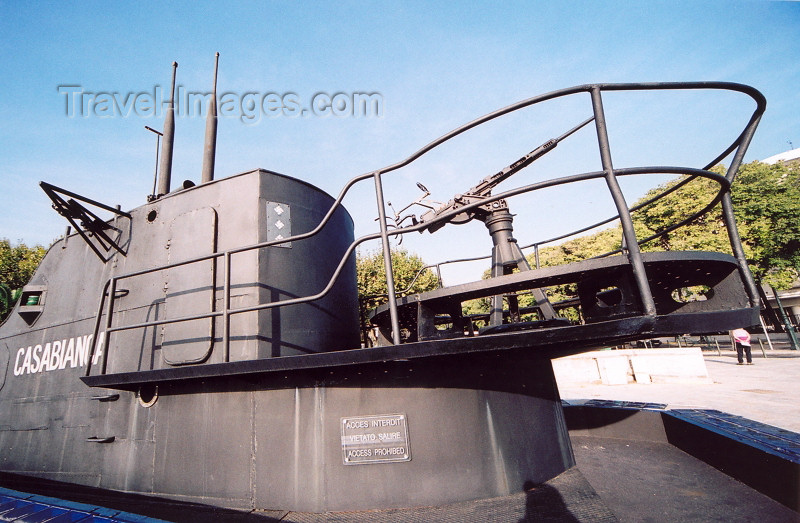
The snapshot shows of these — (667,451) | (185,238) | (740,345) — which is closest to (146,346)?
(185,238)

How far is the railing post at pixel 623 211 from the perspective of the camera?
1707 mm

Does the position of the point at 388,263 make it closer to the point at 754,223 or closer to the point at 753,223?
the point at 754,223

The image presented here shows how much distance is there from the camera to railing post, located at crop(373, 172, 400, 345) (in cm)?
208

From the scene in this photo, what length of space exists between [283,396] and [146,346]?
1.72m

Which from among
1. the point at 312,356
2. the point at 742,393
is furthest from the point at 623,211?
the point at 742,393

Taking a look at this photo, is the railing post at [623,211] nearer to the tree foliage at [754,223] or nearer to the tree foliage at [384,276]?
the tree foliage at [384,276]

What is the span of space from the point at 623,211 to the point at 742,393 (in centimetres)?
989

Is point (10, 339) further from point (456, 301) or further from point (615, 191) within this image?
point (615, 191)

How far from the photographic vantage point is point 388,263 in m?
2.19

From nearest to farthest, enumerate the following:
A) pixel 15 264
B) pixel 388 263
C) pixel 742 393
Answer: pixel 388 263
pixel 742 393
pixel 15 264

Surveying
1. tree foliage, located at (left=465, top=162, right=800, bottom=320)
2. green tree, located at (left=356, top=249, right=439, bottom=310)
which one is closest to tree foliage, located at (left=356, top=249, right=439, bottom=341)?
green tree, located at (left=356, top=249, right=439, bottom=310)

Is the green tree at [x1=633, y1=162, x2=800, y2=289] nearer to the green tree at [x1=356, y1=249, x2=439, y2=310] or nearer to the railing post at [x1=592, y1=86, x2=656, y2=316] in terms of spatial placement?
the green tree at [x1=356, y1=249, x2=439, y2=310]

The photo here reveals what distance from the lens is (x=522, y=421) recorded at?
99.8 inches

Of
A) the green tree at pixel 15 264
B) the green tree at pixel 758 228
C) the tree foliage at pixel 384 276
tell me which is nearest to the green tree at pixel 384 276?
the tree foliage at pixel 384 276
